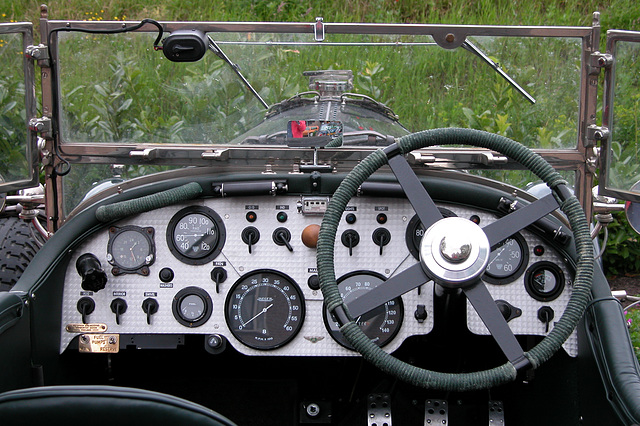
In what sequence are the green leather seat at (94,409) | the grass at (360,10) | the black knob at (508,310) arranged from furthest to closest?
the grass at (360,10), the black knob at (508,310), the green leather seat at (94,409)

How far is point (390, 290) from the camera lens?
7.88 feet

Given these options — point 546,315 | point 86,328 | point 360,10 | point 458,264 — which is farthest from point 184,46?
point 360,10

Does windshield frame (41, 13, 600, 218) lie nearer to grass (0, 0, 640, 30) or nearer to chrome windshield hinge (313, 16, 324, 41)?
chrome windshield hinge (313, 16, 324, 41)

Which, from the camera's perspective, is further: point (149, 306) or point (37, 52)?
point (37, 52)

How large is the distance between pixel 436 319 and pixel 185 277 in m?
1.04

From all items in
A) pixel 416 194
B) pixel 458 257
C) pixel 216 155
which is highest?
pixel 216 155

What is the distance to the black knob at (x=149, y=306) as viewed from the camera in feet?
10.1

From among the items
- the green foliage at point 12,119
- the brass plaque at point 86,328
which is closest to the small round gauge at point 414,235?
the brass plaque at point 86,328

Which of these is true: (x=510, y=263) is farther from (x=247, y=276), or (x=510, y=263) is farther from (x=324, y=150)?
(x=247, y=276)

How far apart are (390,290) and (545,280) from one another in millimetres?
927

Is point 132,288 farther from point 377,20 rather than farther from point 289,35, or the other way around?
point 377,20

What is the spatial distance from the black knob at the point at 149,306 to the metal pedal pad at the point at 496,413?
155 cm

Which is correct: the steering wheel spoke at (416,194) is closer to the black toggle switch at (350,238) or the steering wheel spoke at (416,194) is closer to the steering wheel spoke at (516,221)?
the steering wheel spoke at (516,221)

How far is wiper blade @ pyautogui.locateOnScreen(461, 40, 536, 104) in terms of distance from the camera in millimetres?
3340
